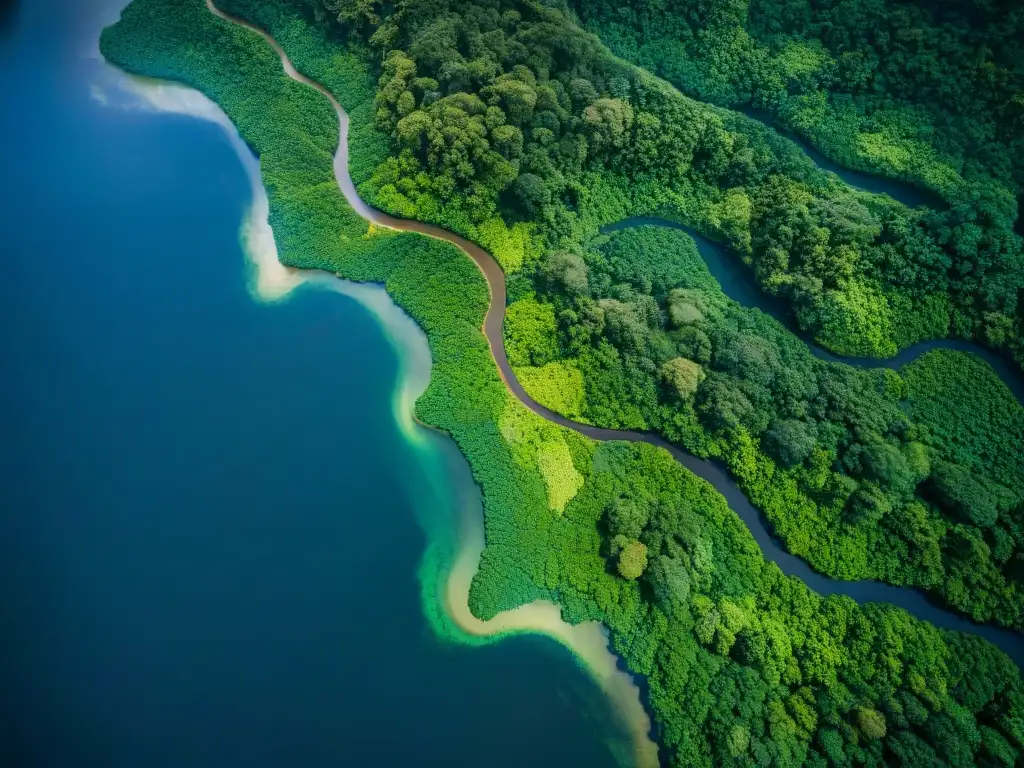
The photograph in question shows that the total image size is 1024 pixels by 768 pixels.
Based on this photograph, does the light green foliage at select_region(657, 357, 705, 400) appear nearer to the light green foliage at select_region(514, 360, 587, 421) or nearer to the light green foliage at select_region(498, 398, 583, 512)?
the light green foliage at select_region(514, 360, 587, 421)

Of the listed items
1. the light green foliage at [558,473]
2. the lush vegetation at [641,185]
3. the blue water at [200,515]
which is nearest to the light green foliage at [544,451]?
the light green foliage at [558,473]

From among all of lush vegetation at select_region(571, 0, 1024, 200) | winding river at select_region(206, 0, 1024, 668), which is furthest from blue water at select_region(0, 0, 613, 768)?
lush vegetation at select_region(571, 0, 1024, 200)

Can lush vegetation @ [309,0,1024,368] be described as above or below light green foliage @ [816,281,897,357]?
above

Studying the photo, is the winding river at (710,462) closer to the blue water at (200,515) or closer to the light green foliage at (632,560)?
the light green foliage at (632,560)

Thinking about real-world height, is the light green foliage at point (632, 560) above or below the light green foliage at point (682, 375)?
below

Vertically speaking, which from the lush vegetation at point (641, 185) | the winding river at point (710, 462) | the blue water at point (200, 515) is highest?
the lush vegetation at point (641, 185)

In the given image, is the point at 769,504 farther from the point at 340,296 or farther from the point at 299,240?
the point at 299,240
